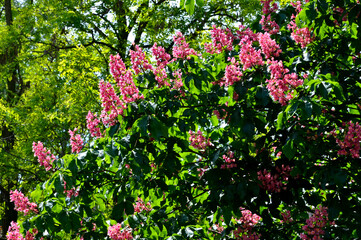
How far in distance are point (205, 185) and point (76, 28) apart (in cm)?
916

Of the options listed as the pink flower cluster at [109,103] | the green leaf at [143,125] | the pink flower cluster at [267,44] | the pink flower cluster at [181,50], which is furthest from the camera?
the pink flower cluster at [181,50]

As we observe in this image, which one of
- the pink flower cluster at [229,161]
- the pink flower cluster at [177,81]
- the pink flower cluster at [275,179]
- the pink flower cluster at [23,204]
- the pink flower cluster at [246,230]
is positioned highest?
the pink flower cluster at [177,81]

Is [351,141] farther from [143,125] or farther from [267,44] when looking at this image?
[143,125]

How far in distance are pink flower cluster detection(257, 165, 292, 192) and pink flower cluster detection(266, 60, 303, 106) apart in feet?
2.45

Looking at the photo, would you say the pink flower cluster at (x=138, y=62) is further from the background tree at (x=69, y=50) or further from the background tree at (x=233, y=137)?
the background tree at (x=69, y=50)

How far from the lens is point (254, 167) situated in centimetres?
357

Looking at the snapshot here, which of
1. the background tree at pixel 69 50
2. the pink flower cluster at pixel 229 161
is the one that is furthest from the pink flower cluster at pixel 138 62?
the background tree at pixel 69 50

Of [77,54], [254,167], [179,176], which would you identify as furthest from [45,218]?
[77,54]

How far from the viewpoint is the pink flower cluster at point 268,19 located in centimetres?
405

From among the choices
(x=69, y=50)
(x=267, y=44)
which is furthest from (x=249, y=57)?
(x=69, y=50)

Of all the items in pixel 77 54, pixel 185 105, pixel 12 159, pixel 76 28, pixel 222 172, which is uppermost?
pixel 76 28

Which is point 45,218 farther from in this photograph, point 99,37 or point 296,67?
point 99,37

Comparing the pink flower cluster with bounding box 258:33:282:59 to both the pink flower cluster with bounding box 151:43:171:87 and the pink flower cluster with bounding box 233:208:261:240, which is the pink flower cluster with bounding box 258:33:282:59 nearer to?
the pink flower cluster with bounding box 151:43:171:87

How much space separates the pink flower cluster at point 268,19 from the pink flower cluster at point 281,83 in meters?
1.14
